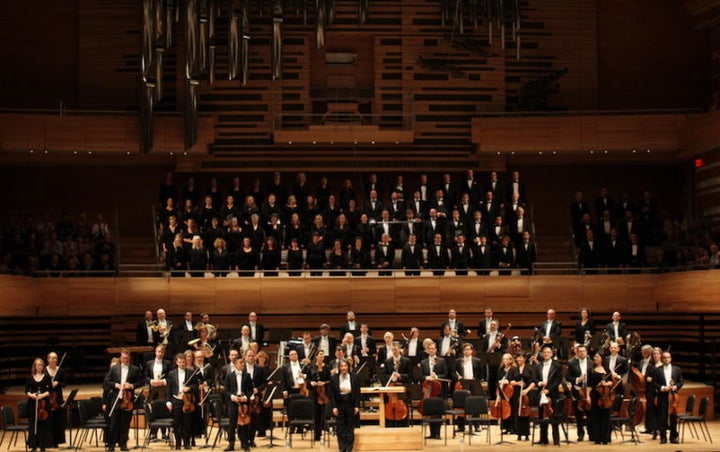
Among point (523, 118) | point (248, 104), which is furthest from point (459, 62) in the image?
point (248, 104)

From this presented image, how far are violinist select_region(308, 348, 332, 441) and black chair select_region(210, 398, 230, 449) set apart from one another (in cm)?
116

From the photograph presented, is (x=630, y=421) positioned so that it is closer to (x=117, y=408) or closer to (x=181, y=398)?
(x=181, y=398)

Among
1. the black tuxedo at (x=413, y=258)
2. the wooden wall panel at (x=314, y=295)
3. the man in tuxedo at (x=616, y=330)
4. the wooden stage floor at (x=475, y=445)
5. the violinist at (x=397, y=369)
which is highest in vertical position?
the black tuxedo at (x=413, y=258)

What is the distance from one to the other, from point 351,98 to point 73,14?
5.98 meters

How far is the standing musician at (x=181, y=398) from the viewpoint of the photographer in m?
13.9

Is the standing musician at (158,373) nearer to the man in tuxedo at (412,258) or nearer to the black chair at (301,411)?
the black chair at (301,411)

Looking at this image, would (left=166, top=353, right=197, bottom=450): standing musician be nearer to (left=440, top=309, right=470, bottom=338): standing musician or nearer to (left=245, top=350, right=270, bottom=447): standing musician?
(left=245, top=350, right=270, bottom=447): standing musician

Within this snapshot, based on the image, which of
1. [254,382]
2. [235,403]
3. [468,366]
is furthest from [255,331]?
[468,366]

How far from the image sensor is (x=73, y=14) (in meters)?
22.8

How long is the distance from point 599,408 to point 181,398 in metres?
5.26

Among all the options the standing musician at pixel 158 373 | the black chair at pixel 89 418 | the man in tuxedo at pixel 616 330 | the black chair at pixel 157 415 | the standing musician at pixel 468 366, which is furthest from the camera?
the man in tuxedo at pixel 616 330

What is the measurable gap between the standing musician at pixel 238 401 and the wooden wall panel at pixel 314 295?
4.89m

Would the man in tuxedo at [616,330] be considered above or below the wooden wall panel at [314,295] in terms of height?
below

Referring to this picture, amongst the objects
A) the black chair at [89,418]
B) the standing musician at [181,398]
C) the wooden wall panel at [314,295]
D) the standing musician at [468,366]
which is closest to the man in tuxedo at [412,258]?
the wooden wall panel at [314,295]
